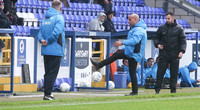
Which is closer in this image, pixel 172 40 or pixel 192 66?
pixel 172 40

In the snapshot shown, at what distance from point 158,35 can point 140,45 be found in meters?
1.45

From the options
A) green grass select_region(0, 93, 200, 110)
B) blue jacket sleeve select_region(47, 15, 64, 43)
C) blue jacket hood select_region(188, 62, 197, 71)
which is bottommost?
green grass select_region(0, 93, 200, 110)

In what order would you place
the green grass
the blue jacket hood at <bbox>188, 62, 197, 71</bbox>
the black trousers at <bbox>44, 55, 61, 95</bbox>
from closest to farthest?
the green grass, the black trousers at <bbox>44, 55, 61, 95</bbox>, the blue jacket hood at <bbox>188, 62, 197, 71</bbox>

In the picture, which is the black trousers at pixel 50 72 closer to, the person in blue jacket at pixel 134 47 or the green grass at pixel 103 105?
the green grass at pixel 103 105

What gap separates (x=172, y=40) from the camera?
1413 cm

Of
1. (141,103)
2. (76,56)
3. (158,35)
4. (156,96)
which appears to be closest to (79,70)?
(76,56)

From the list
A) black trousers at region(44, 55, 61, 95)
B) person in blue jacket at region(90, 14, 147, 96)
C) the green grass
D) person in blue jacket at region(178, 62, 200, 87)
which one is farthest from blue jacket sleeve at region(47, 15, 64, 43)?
person in blue jacket at region(178, 62, 200, 87)

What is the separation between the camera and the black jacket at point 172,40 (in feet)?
46.3

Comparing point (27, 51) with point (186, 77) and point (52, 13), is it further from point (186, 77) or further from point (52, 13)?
point (186, 77)

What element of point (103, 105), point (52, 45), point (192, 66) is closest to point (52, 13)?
point (52, 45)

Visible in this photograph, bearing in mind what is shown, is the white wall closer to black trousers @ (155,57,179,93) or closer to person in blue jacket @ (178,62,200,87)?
black trousers @ (155,57,179,93)

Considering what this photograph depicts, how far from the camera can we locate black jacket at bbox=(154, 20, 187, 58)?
1411 centimetres

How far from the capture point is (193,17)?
98.2 feet

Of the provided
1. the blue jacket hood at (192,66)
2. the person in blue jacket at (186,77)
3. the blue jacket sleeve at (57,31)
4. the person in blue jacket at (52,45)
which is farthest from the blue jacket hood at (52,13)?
the blue jacket hood at (192,66)
